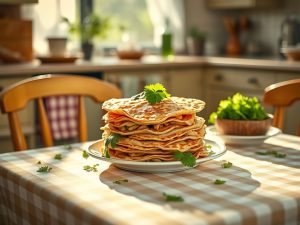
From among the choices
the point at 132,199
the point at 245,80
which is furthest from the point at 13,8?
the point at 132,199

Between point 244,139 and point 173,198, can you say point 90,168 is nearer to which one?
point 173,198

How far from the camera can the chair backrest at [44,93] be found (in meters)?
1.82

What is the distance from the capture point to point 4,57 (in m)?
3.37

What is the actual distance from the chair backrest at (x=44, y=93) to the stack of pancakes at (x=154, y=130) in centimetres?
62

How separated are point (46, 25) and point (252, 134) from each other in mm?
2534

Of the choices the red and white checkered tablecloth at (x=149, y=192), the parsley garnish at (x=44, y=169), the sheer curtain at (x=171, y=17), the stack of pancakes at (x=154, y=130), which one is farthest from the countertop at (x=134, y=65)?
the stack of pancakes at (x=154, y=130)

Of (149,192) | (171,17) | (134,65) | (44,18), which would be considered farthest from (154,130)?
(171,17)

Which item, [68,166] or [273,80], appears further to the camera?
[273,80]

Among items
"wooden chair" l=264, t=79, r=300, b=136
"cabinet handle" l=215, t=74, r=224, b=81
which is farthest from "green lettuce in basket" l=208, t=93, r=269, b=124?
"cabinet handle" l=215, t=74, r=224, b=81

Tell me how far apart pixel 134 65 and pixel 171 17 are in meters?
1.19

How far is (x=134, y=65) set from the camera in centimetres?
357

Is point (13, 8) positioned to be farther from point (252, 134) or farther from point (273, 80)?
point (252, 134)

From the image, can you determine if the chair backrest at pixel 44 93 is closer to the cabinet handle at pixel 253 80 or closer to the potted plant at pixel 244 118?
the potted plant at pixel 244 118

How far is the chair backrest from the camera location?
182cm
